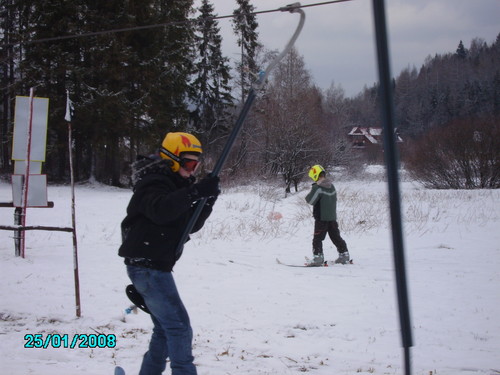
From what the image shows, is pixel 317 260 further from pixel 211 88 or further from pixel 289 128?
pixel 211 88

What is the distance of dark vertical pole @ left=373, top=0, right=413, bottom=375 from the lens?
2.94ft

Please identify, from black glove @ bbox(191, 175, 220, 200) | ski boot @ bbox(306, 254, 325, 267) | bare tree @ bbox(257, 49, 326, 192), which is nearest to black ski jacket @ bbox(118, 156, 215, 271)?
black glove @ bbox(191, 175, 220, 200)

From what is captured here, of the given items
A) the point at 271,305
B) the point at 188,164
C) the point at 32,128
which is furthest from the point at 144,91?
the point at 188,164

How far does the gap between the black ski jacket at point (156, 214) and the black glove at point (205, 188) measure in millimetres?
43

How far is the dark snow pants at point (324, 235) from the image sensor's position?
8.48m

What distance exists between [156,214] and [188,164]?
0.47 meters

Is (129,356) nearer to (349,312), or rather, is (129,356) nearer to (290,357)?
(290,357)

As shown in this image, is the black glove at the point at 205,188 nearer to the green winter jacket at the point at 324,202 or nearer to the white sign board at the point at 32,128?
the green winter jacket at the point at 324,202

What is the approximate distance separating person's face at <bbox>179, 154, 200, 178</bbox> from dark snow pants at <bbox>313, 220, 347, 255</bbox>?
18.9 feet

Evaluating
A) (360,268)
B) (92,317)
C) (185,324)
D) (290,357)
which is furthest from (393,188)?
(360,268)

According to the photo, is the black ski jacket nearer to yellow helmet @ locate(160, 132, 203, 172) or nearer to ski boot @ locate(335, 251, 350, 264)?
yellow helmet @ locate(160, 132, 203, 172)

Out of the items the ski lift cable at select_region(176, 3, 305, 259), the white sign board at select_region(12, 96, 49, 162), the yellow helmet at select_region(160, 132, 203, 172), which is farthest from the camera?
the white sign board at select_region(12, 96, 49, 162)

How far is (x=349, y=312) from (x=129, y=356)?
2.83 m

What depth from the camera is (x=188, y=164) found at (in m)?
3.01
